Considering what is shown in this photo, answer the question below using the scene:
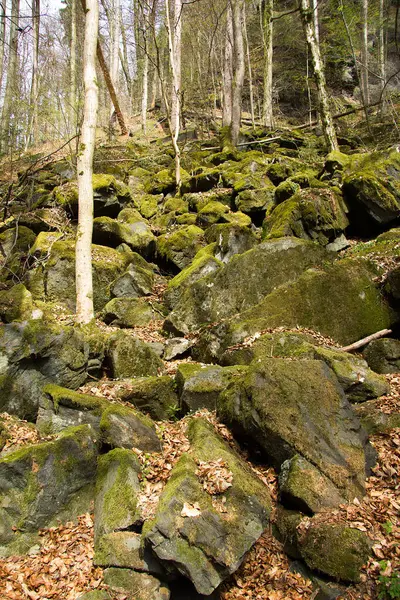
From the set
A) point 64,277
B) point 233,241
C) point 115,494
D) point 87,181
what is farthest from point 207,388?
point 87,181

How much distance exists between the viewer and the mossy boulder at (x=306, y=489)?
450 cm

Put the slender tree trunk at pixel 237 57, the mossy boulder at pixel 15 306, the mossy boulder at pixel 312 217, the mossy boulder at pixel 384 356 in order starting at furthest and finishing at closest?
the slender tree trunk at pixel 237 57 → the mossy boulder at pixel 312 217 → the mossy boulder at pixel 15 306 → the mossy boulder at pixel 384 356

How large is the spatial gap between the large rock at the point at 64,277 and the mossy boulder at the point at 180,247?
195 centimetres

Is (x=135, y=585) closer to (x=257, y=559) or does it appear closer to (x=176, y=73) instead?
(x=257, y=559)

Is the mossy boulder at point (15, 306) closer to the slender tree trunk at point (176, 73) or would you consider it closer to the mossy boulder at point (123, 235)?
the mossy boulder at point (123, 235)

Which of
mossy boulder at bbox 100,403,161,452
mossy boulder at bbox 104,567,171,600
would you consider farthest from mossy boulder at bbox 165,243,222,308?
mossy boulder at bbox 104,567,171,600

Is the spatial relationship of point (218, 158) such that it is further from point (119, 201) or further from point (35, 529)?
point (35, 529)

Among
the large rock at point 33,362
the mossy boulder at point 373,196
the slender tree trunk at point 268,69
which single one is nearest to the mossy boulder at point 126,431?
the large rock at point 33,362

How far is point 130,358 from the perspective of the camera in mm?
7758

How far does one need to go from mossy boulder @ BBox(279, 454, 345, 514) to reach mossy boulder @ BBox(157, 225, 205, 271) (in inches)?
331

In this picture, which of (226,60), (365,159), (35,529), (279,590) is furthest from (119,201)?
(226,60)

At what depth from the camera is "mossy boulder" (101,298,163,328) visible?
9.76 m

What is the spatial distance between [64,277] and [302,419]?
777 cm

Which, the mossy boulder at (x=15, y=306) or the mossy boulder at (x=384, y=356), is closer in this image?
the mossy boulder at (x=384, y=356)
